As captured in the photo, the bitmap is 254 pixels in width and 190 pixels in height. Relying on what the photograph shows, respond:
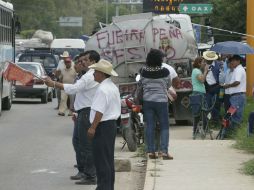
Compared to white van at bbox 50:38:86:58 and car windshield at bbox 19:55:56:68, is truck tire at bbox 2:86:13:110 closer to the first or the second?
car windshield at bbox 19:55:56:68

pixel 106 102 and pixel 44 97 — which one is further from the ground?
pixel 106 102

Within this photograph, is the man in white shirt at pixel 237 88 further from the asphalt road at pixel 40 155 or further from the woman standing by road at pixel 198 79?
the asphalt road at pixel 40 155

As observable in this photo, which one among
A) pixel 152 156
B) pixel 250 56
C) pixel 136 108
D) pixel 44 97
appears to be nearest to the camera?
pixel 152 156

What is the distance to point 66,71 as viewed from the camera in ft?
74.0

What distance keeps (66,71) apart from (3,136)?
525 centimetres

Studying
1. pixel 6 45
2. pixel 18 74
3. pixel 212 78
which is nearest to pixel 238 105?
pixel 212 78

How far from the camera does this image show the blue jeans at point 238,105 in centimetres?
1584

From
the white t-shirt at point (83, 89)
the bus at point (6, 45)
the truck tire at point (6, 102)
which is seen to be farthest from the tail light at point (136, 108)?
the truck tire at point (6, 102)

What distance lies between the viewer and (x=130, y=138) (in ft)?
47.6

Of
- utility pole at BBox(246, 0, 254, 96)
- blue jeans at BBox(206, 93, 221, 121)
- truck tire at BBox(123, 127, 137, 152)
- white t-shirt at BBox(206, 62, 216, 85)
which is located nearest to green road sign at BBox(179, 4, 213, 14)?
utility pole at BBox(246, 0, 254, 96)

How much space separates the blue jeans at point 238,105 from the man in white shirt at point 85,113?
16.8 feet

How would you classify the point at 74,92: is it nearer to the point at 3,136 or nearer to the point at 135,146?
the point at 135,146

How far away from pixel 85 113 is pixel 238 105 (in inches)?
212

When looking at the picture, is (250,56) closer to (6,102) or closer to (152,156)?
(6,102)
